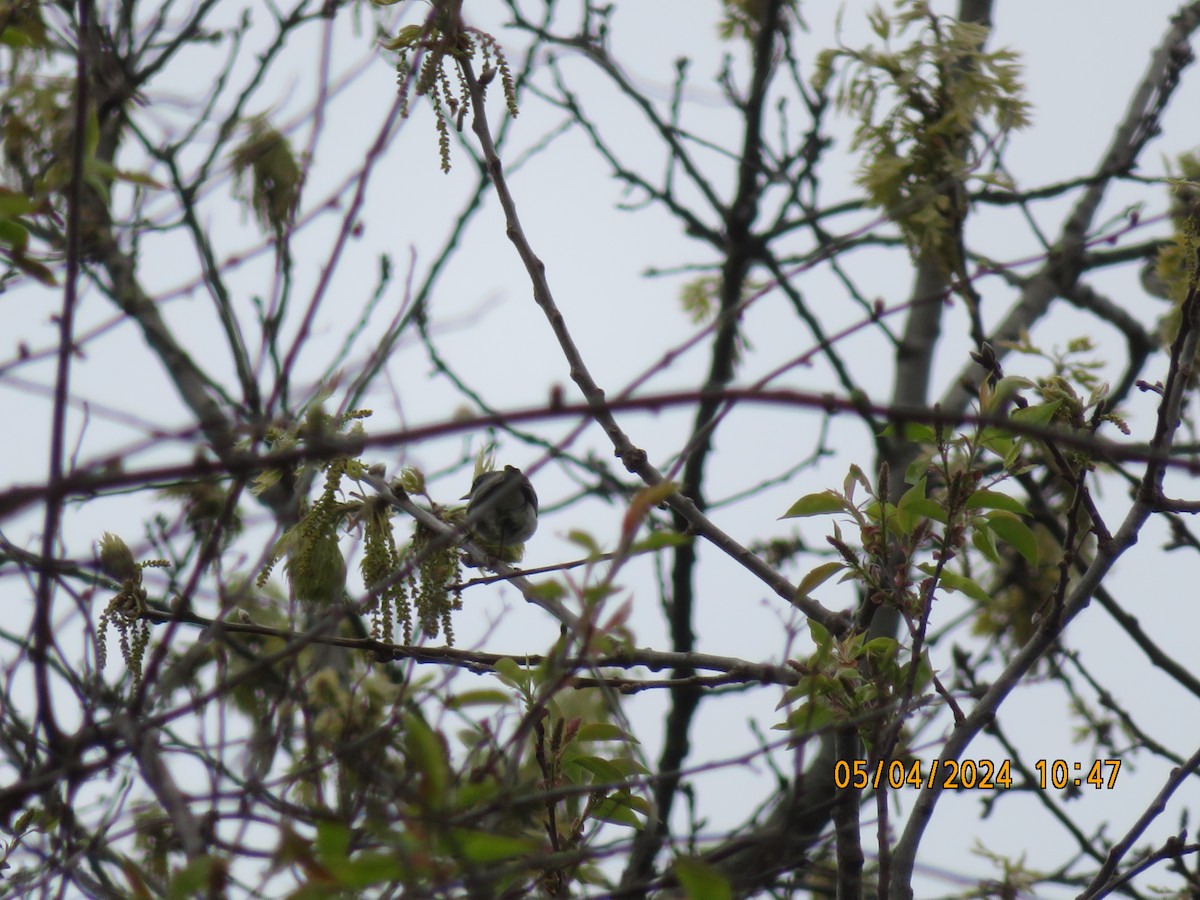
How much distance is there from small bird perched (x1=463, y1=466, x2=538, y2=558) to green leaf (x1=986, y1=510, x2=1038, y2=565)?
90 cm

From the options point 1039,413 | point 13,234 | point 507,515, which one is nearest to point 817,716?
point 1039,413

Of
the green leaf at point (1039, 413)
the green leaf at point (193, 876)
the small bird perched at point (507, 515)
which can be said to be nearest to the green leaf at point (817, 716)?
the green leaf at point (1039, 413)

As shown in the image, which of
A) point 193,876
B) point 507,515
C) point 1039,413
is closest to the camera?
point 193,876

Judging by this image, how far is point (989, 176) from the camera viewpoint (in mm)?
3125

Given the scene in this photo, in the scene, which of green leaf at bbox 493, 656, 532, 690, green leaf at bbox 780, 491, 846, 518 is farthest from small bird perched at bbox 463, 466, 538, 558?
green leaf at bbox 780, 491, 846, 518

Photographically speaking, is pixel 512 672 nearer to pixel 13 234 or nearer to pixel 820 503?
pixel 820 503

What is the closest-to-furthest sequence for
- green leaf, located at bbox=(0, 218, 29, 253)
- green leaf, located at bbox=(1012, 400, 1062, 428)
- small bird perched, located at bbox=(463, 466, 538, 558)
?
green leaf, located at bbox=(0, 218, 29, 253) → green leaf, located at bbox=(1012, 400, 1062, 428) → small bird perched, located at bbox=(463, 466, 538, 558)

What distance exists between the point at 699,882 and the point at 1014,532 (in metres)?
1.08

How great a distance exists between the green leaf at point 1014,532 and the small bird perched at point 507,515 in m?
0.90

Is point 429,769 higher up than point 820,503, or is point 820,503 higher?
point 820,503

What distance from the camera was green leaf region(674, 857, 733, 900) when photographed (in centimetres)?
110

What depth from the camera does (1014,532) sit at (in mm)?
1969

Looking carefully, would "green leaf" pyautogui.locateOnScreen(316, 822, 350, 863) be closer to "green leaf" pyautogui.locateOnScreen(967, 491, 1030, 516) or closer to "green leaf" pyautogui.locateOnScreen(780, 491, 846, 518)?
"green leaf" pyautogui.locateOnScreen(780, 491, 846, 518)

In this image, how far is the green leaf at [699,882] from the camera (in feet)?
3.60
